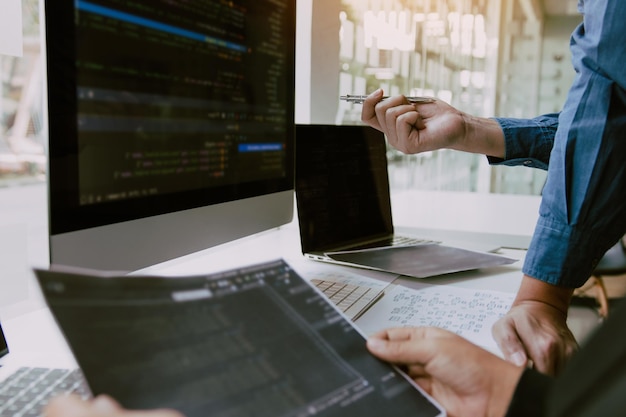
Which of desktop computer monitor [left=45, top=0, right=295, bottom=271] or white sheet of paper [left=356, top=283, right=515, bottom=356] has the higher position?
desktop computer monitor [left=45, top=0, right=295, bottom=271]

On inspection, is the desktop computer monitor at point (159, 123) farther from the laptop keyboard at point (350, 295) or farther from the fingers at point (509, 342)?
the fingers at point (509, 342)

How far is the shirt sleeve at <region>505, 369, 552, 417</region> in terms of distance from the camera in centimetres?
43

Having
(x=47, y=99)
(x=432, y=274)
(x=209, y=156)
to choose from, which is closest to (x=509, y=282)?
(x=432, y=274)

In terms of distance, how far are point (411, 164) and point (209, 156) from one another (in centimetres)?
175

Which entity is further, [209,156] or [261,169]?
[261,169]

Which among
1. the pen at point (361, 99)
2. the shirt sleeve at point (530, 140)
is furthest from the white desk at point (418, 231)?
the pen at point (361, 99)

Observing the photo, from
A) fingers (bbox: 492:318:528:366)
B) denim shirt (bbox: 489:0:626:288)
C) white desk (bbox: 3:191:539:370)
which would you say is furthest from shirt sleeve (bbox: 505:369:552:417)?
denim shirt (bbox: 489:0:626:288)

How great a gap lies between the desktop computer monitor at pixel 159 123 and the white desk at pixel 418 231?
10cm

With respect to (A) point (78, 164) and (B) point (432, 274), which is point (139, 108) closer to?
(A) point (78, 164)

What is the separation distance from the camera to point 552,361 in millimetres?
689

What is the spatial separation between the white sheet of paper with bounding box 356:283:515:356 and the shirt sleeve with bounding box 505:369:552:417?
0.80 ft

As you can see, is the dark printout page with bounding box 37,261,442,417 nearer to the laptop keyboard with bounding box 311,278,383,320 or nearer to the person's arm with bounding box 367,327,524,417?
the person's arm with bounding box 367,327,524,417

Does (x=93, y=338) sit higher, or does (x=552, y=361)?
(x=93, y=338)

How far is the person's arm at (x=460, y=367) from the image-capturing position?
1.73 feet
